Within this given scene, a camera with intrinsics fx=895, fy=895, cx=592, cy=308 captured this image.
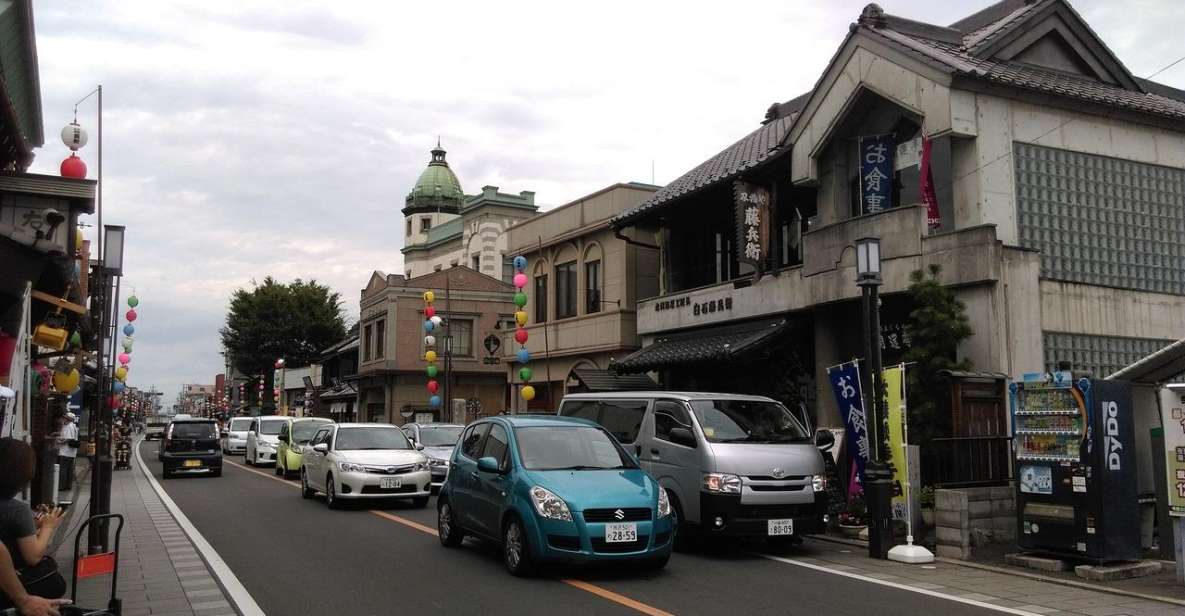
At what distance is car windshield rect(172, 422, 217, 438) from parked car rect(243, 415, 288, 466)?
128 inches

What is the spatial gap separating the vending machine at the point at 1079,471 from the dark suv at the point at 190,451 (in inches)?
891

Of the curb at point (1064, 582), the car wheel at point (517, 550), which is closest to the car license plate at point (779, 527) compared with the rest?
the curb at point (1064, 582)

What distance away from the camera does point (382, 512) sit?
1645 centimetres

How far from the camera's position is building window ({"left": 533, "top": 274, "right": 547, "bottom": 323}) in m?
31.4

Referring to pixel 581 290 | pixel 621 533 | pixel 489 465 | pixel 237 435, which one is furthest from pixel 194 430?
pixel 621 533

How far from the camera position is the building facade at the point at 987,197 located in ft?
49.0

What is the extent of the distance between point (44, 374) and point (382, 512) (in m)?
9.25

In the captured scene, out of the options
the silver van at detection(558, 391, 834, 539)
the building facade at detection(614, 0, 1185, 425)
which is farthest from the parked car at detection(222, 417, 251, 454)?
the silver van at detection(558, 391, 834, 539)

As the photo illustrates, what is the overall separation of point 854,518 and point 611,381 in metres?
12.7

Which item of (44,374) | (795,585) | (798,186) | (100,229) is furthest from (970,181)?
(44,374)

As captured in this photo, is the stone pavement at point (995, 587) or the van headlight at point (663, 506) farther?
the van headlight at point (663, 506)

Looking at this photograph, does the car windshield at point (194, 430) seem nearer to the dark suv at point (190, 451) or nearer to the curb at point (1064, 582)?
the dark suv at point (190, 451)

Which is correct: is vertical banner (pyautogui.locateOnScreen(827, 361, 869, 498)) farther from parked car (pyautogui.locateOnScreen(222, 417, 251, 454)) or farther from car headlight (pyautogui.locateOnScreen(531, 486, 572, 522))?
parked car (pyautogui.locateOnScreen(222, 417, 251, 454))

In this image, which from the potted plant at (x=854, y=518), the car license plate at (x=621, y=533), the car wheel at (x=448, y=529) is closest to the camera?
the car license plate at (x=621, y=533)
